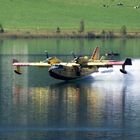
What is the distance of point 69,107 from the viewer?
232 feet

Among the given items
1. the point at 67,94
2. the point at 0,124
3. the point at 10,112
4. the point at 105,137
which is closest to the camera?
the point at 105,137

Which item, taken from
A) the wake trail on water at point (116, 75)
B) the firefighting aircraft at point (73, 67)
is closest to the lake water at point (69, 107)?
the wake trail on water at point (116, 75)

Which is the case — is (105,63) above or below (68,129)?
above

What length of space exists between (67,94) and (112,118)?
1569 centimetres

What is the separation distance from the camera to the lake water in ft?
194

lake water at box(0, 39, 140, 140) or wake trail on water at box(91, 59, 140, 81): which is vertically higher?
wake trail on water at box(91, 59, 140, 81)

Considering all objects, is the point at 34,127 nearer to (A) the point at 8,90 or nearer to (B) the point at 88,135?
(B) the point at 88,135

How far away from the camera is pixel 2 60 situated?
127 m

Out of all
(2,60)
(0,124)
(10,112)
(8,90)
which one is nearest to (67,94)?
(8,90)

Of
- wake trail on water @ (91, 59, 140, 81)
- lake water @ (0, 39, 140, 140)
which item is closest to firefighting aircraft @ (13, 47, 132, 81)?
lake water @ (0, 39, 140, 140)

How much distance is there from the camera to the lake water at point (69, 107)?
59.1 m

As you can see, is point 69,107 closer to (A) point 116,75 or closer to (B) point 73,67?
(B) point 73,67

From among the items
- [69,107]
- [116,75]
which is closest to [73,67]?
[116,75]

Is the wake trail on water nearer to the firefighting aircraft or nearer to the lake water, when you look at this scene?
the lake water
